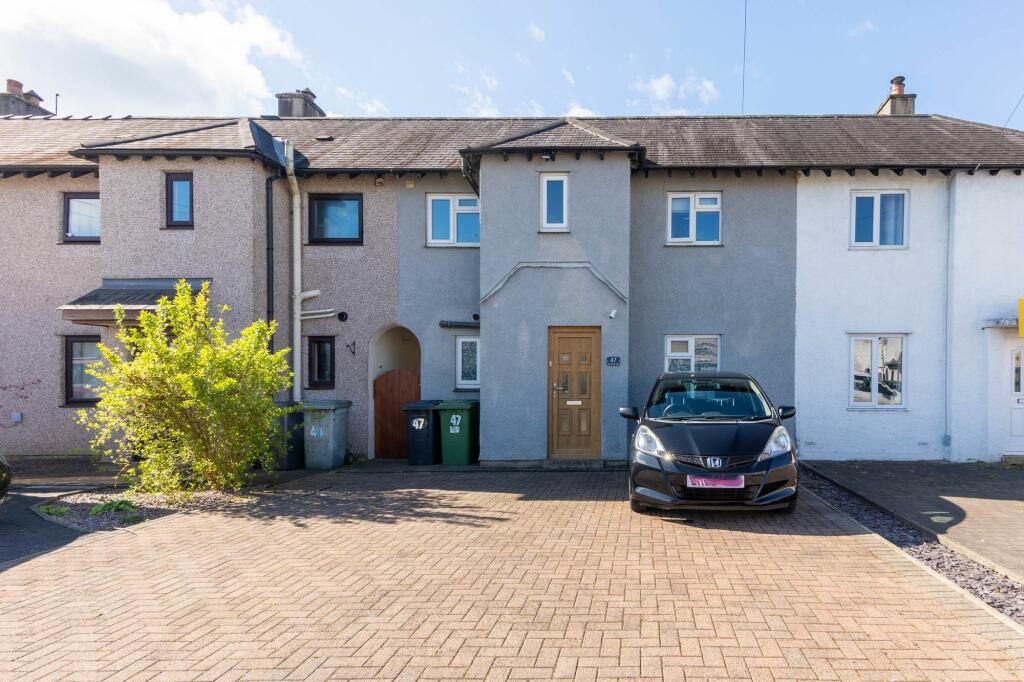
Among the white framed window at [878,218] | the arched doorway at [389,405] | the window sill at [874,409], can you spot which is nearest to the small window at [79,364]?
the arched doorway at [389,405]

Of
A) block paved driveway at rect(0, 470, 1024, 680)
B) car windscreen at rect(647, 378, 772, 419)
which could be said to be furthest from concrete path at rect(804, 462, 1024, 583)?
car windscreen at rect(647, 378, 772, 419)

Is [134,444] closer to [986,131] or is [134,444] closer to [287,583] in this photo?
[287,583]

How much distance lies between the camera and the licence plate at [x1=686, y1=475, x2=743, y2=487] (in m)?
6.90

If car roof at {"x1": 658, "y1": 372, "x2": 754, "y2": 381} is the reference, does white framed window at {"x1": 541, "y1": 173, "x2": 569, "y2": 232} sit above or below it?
above

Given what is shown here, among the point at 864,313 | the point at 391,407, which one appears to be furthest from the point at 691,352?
Answer: the point at 391,407

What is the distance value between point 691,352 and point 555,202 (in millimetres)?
3906

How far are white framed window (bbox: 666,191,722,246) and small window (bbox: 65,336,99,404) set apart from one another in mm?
11839

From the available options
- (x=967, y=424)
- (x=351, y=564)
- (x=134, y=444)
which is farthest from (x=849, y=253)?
(x=134, y=444)

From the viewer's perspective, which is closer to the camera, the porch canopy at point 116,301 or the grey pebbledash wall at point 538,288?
the porch canopy at point 116,301

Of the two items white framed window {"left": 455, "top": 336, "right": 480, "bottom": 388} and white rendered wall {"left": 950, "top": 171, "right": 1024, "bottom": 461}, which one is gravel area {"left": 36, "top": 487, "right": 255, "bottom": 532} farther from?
white rendered wall {"left": 950, "top": 171, "right": 1024, "bottom": 461}

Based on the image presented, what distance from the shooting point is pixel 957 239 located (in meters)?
11.9

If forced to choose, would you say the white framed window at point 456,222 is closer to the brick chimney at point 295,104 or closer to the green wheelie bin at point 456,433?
the green wheelie bin at point 456,433

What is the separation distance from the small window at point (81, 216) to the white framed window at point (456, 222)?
689 cm

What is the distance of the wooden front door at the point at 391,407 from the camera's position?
1305cm
